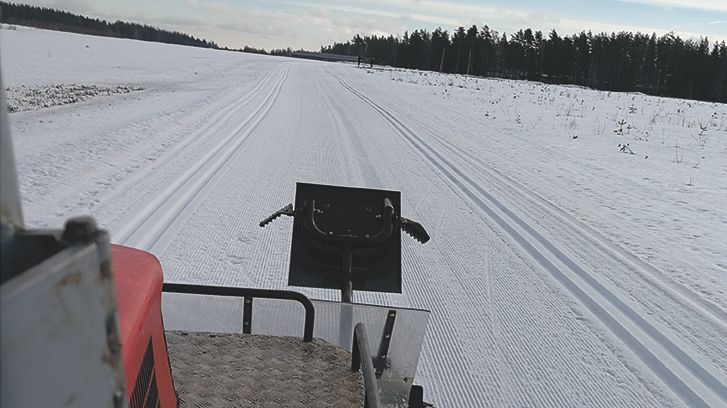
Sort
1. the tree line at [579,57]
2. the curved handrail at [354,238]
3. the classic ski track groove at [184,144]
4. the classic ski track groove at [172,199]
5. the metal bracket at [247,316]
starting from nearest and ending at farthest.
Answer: the metal bracket at [247,316] → the curved handrail at [354,238] → the classic ski track groove at [172,199] → the classic ski track groove at [184,144] → the tree line at [579,57]

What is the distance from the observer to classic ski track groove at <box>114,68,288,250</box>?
5.54 metres

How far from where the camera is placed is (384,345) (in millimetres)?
2826

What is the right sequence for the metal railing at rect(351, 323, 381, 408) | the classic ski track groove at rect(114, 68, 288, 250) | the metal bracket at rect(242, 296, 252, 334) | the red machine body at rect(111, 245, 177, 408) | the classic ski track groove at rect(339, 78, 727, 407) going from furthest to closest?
1. the classic ski track groove at rect(114, 68, 288, 250)
2. the classic ski track groove at rect(339, 78, 727, 407)
3. the metal bracket at rect(242, 296, 252, 334)
4. the metal railing at rect(351, 323, 381, 408)
5. the red machine body at rect(111, 245, 177, 408)

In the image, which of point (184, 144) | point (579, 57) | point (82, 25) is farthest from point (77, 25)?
point (184, 144)

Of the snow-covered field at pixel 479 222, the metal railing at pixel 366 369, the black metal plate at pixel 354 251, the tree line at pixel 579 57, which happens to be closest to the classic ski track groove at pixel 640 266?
the snow-covered field at pixel 479 222

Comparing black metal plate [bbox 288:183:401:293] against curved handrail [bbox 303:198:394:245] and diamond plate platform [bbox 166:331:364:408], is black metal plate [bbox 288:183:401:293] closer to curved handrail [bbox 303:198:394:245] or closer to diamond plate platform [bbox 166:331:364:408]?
curved handrail [bbox 303:198:394:245]

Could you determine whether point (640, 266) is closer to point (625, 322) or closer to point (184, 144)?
point (625, 322)

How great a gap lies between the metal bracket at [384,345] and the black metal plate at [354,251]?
0.58 m

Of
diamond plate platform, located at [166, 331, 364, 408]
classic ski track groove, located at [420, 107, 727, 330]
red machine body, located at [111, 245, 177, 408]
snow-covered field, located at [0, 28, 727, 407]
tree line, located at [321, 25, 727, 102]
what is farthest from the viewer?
tree line, located at [321, 25, 727, 102]

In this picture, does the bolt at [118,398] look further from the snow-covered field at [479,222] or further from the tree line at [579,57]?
the tree line at [579,57]

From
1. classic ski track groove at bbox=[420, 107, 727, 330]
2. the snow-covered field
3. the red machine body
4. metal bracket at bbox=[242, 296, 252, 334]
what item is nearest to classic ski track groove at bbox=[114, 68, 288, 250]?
the snow-covered field

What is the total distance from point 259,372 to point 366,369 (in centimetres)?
77

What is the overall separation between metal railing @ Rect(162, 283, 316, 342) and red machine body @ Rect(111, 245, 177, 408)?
0.68 meters

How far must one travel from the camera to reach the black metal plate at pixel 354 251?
3455 millimetres
